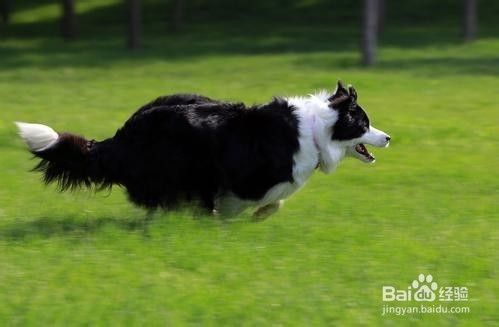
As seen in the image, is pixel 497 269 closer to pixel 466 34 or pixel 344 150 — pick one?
pixel 344 150

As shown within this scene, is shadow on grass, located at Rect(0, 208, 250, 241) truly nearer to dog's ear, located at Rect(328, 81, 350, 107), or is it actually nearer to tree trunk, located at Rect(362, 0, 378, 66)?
dog's ear, located at Rect(328, 81, 350, 107)

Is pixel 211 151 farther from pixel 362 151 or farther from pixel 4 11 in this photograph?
pixel 4 11

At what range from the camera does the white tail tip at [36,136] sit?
28.7 ft

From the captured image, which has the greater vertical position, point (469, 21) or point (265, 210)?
point (469, 21)

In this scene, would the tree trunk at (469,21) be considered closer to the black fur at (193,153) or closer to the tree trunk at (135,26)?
the tree trunk at (135,26)

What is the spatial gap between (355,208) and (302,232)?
5.07 ft

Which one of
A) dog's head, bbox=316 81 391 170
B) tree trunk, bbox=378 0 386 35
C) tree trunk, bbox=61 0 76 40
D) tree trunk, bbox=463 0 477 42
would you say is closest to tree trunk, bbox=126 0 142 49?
tree trunk, bbox=61 0 76 40

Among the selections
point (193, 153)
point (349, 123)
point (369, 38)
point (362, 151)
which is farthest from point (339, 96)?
point (369, 38)

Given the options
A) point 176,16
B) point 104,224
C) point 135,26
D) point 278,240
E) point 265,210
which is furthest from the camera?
point 176,16

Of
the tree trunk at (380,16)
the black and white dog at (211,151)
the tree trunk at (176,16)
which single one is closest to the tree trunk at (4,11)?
the tree trunk at (176,16)

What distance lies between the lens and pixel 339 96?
29.5ft

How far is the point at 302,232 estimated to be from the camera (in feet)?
27.6

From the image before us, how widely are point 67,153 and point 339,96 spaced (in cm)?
251

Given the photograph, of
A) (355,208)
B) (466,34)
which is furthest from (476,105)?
(466,34)
